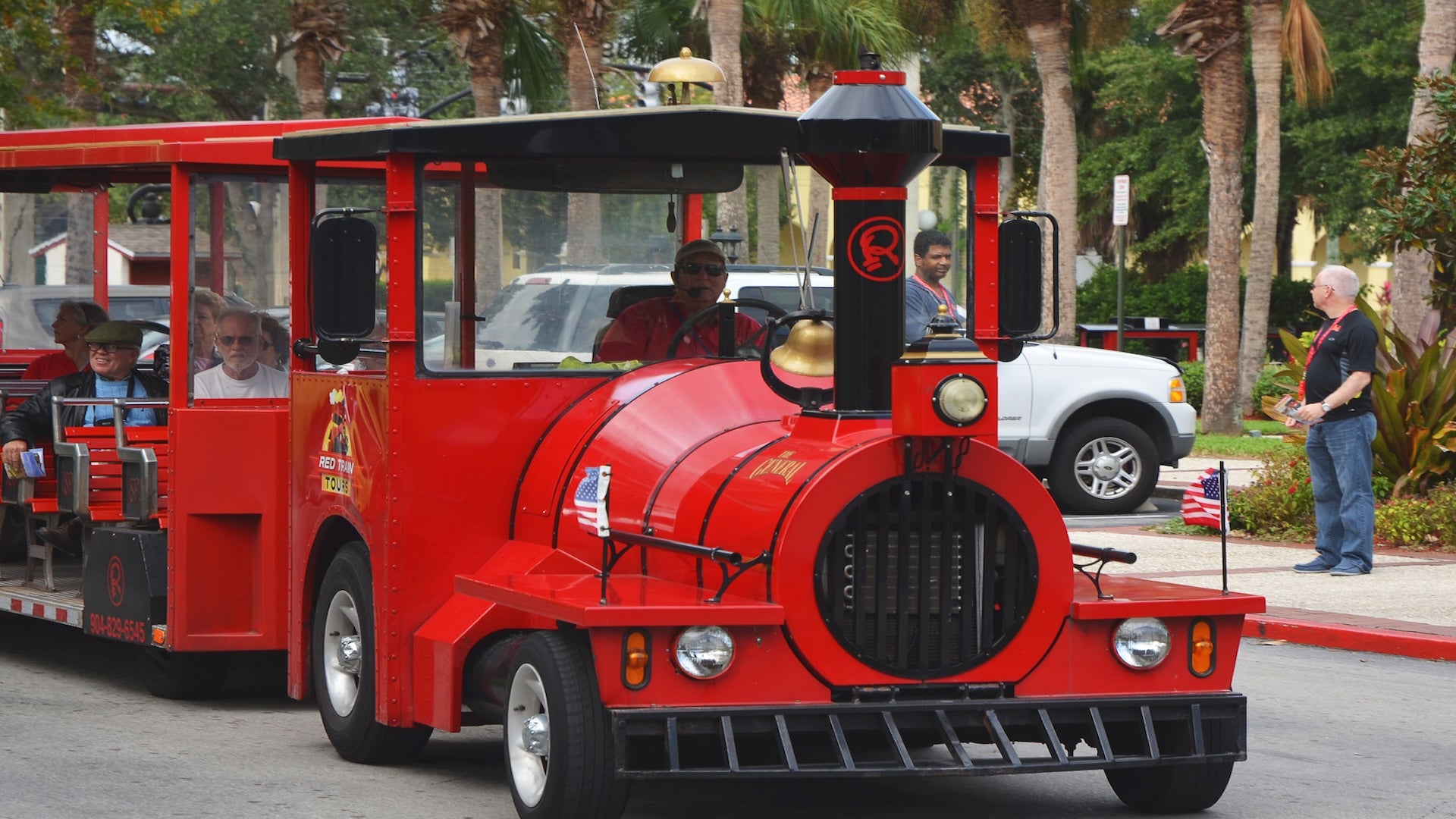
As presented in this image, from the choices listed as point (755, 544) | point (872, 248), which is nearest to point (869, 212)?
point (872, 248)

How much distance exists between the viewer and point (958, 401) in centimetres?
542

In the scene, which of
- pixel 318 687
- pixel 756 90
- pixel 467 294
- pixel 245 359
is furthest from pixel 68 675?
pixel 756 90

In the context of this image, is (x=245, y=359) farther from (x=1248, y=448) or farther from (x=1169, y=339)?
(x=1169, y=339)

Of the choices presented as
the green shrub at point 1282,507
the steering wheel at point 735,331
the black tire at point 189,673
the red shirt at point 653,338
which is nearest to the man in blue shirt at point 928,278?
the steering wheel at point 735,331

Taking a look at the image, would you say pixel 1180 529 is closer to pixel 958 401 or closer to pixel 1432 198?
pixel 1432 198

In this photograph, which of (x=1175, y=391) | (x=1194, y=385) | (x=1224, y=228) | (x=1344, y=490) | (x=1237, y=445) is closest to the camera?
(x=1344, y=490)

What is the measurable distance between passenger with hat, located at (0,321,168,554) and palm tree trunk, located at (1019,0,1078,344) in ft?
57.3

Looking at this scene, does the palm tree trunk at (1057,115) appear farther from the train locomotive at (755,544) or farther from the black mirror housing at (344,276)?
the black mirror housing at (344,276)

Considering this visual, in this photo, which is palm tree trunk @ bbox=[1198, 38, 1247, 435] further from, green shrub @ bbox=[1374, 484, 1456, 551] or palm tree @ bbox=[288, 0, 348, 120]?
palm tree @ bbox=[288, 0, 348, 120]

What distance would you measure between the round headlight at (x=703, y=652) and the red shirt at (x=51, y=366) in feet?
21.9

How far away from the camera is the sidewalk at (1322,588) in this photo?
1008cm

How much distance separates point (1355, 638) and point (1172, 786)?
4258mm

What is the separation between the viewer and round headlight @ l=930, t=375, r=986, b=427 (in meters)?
5.39

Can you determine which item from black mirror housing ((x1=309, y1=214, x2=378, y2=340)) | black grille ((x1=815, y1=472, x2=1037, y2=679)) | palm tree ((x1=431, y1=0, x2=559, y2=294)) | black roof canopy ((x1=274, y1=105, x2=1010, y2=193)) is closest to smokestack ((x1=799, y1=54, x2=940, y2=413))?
black grille ((x1=815, y1=472, x2=1037, y2=679))
